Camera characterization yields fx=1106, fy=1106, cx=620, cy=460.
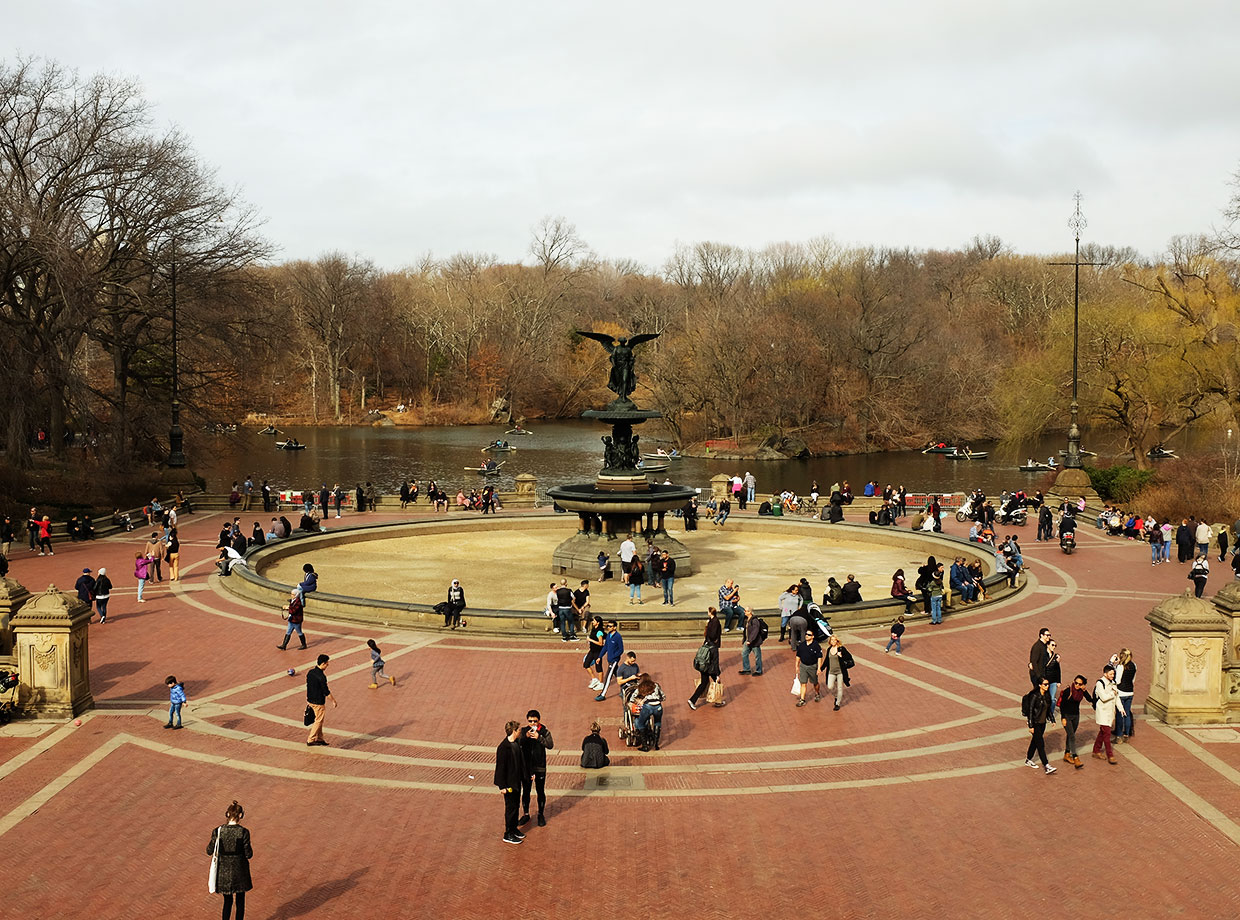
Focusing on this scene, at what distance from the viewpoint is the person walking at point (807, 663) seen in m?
16.9

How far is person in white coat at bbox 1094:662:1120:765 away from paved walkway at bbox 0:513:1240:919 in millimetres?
303

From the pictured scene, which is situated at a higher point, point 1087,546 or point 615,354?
point 615,354

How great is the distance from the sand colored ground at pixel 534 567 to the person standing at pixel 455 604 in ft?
8.50

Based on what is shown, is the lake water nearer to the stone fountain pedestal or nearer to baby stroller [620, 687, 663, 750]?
the stone fountain pedestal

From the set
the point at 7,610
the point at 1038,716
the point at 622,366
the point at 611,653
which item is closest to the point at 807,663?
the point at 611,653

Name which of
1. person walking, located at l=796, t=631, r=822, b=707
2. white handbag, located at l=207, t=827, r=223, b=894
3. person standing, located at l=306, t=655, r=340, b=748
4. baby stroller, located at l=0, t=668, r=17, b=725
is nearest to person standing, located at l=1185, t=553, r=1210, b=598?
person walking, located at l=796, t=631, r=822, b=707

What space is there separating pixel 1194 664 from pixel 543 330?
4599 inches

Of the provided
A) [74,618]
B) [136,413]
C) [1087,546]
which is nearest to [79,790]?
[74,618]

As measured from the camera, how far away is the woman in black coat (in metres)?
10.0

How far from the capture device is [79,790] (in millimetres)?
13367

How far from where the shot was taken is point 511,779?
1184cm

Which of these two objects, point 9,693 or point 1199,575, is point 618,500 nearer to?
point 1199,575

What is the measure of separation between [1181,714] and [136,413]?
146ft

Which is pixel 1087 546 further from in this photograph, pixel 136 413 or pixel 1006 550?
pixel 136 413
